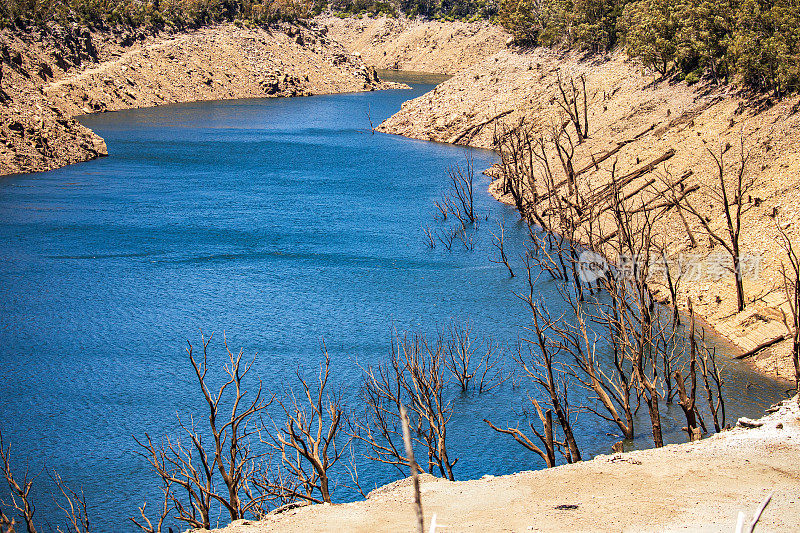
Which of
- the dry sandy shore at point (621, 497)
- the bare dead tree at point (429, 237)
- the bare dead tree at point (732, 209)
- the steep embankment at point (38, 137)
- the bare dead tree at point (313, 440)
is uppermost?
the steep embankment at point (38, 137)

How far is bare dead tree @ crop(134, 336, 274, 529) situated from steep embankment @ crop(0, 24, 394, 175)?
53859 millimetres

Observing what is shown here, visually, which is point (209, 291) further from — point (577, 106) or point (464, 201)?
point (577, 106)

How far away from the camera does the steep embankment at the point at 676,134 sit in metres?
35.5

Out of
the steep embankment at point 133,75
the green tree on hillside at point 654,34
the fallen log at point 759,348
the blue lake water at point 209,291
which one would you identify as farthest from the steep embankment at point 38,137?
the fallen log at point 759,348

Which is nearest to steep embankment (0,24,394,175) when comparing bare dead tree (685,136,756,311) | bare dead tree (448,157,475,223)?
bare dead tree (448,157,475,223)

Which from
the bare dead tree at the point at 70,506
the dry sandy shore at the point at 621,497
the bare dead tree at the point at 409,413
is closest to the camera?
the dry sandy shore at the point at 621,497

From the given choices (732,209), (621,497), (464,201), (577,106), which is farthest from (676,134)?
(621,497)

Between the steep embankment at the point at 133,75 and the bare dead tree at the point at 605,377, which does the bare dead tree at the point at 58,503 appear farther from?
the steep embankment at the point at 133,75

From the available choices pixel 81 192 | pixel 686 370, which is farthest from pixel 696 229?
pixel 81 192

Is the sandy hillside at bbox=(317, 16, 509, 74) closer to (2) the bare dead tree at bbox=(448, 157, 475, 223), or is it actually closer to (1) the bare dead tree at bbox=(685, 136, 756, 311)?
(2) the bare dead tree at bbox=(448, 157, 475, 223)

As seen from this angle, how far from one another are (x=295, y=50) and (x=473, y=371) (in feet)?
415

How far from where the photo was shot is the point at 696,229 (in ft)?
138

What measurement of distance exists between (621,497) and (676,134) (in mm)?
43126

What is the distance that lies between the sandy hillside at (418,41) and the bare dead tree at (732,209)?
118m
